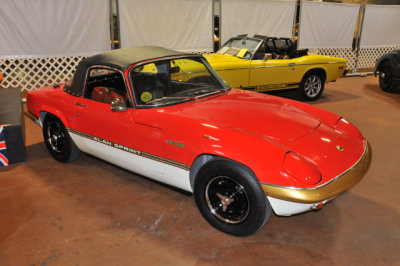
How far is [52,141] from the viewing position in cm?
449

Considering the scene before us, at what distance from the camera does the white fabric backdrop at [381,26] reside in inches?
453

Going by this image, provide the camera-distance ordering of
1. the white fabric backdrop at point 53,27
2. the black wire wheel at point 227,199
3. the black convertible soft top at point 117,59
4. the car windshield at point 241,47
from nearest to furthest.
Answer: the black wire wheel at point 227,199 → the black convertible soft top at point 117,59 → the car windshield at point 241,47 → the white fabric backdrop at point 53,27

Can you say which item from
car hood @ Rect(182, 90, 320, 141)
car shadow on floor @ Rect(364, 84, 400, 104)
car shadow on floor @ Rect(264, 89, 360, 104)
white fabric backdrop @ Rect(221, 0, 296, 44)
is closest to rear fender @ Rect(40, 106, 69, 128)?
car hood @ Rect(182, 90, 320, 141)

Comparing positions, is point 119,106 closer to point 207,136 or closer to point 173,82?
point 173,82

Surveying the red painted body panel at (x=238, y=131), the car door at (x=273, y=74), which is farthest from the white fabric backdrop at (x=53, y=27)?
the red painted body panel at (x=238, y=131)

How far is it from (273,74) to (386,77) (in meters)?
3.61

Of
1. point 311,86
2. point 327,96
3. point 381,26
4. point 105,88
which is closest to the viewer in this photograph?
point 105,88

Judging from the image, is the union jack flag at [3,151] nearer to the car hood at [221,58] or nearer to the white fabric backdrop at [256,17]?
the car hood at [221,58]

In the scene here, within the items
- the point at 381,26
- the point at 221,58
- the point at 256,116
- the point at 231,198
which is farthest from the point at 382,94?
the point at 231,198

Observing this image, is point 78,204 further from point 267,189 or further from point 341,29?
point 341,29

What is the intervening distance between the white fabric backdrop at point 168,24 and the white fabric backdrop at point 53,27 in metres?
0.54

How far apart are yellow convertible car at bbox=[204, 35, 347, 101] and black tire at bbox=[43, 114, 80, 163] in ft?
10.8

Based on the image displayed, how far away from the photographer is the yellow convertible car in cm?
691

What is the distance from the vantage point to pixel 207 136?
2.85 meters
